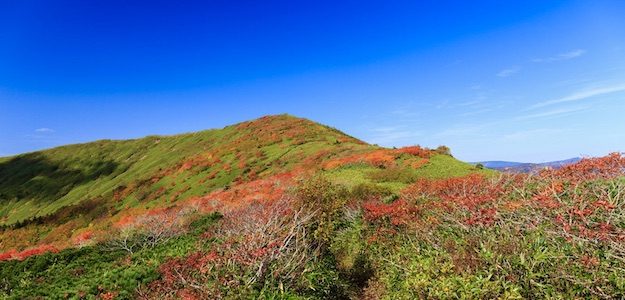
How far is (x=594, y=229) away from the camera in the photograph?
11242 millimetres

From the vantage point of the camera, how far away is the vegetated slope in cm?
4197

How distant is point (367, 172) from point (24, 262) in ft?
88.3

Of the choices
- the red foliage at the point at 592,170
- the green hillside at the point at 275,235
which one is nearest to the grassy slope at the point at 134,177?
the green hillside at the point at 275,235

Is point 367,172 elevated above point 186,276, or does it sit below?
above

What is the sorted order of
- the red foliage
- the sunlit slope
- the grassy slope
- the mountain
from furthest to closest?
the sunlit slope
the grassy slope
the red foliage
the mountain

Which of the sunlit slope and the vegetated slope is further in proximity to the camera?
the sunlit slope

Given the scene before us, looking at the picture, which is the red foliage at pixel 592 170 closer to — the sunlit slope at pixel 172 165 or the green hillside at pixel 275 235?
the green hillside at pixel 275 235

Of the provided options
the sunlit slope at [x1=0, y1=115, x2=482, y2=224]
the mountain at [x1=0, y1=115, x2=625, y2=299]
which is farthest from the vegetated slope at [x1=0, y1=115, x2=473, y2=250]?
the mountain at [x1=0, y1=115, x2=625, y2=299]

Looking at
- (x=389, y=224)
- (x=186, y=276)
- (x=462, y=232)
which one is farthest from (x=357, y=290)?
(x=186, y=276)

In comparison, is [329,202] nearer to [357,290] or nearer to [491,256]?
[357,290]

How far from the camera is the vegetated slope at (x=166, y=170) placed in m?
42.0

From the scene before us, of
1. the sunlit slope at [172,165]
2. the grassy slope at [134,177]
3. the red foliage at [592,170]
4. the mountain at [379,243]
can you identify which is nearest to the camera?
the mountain at [379,243]

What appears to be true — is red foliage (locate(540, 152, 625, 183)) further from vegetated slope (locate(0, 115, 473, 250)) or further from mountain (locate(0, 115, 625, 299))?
vegetated slope (locate(0, 115, 473, 250))

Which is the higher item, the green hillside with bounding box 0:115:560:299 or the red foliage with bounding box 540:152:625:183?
the red foliage with bounding box 540:152:625:183
